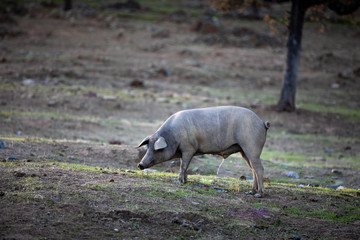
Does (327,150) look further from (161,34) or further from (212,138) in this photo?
(161,34)

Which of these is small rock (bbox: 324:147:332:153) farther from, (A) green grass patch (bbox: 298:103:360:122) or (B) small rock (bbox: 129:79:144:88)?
(B) small rock (bbox: 129:79:144:88)

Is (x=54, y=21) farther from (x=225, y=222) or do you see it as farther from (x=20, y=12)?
(x=225, y=222)

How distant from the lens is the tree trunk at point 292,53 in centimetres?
2038

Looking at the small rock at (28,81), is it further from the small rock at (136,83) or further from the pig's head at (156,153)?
the pig's head at (156,153)

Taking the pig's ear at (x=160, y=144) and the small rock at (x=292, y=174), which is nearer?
the pig's ear at (x=160, y=144)

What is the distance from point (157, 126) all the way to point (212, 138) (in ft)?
29.3

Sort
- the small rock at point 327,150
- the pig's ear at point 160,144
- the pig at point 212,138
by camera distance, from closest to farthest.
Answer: the pig's ear at point 160,144 < the pig at point 212,138 < the small rock at point 327,150

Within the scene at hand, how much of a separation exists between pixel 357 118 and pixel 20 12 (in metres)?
32.9

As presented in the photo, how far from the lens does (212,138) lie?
9258 millimetres

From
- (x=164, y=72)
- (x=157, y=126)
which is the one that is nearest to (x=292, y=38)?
(x=157, y=126)

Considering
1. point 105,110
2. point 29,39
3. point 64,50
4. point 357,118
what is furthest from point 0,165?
point 29,39

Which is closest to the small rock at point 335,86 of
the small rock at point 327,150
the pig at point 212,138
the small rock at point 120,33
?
the small rock at point 327,150

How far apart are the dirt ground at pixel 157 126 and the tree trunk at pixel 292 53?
2.46ft

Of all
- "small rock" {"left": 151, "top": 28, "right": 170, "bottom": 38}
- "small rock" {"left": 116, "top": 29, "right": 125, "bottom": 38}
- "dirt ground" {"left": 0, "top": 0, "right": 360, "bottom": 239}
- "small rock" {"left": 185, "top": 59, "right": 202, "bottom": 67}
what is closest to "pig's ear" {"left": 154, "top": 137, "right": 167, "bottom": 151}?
"dirt ground" {"left": 0, "top": 0, "right": 360, "bottom": 239}
